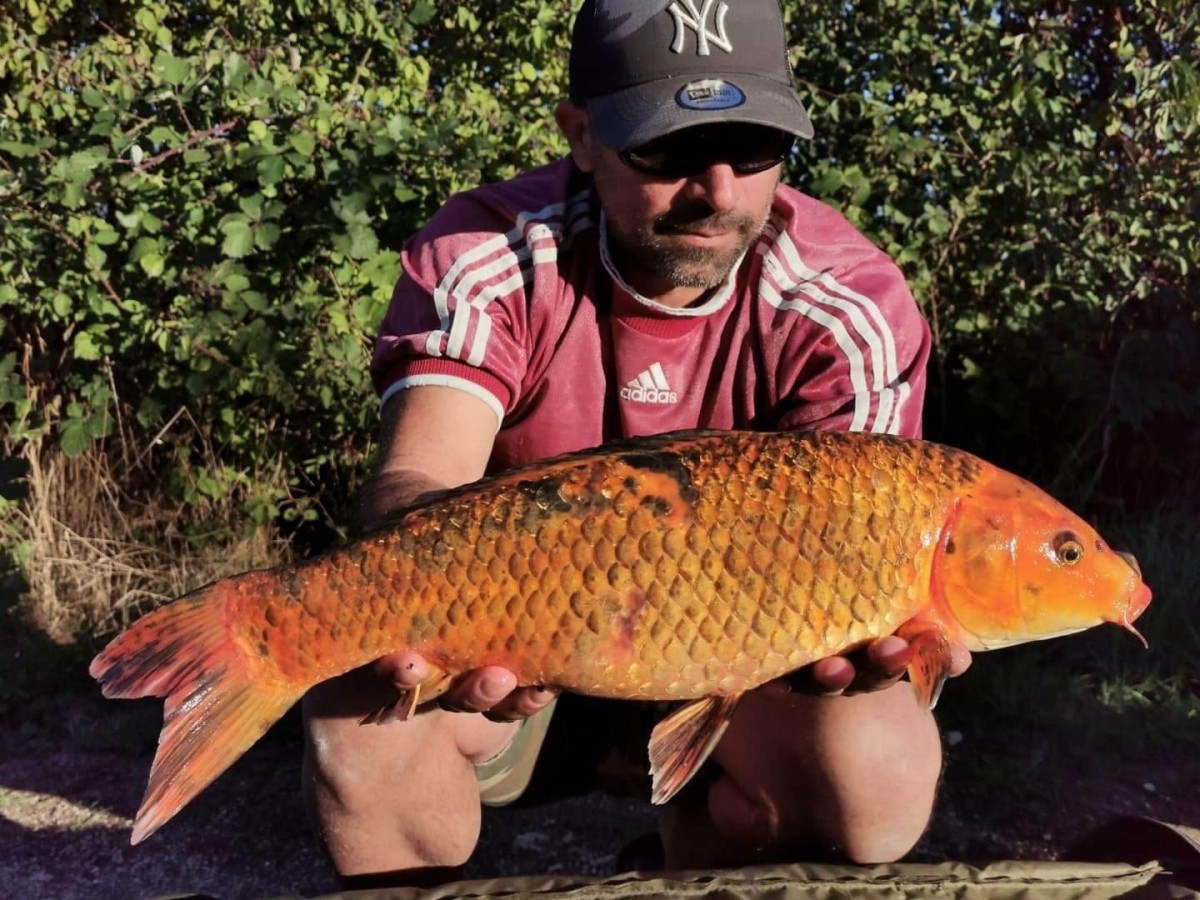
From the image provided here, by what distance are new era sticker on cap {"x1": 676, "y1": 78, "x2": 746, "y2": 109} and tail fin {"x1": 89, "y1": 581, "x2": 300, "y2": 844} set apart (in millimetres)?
917

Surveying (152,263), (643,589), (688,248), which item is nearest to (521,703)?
(643,589)

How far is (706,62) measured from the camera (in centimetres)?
166

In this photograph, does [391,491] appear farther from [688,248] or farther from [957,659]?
[957,659]

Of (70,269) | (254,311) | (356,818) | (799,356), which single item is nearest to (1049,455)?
(799,356)

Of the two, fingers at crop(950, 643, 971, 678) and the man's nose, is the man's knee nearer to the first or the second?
fingers at crop(950, 643, 971, 678)

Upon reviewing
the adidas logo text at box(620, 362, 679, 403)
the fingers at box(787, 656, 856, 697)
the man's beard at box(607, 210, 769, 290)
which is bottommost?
the fingers at box(787, 656, 856, 697)

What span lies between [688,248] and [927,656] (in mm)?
717

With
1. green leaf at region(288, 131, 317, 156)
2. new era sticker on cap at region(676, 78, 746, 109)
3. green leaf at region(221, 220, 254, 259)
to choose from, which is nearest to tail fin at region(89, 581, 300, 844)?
new era sticker on cap at region(676, 78, 746, 109)

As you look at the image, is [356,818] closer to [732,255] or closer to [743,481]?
[743,481]

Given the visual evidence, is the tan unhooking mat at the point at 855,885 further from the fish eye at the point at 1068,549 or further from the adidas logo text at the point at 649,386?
the adidas logo text at the point at 649,386

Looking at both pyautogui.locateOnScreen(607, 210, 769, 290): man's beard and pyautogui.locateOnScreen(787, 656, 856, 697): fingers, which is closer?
pyautogui.locateOnScreen(787, 656, 856, 697): fingers

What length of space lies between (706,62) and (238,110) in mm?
1570

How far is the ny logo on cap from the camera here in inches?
65.3

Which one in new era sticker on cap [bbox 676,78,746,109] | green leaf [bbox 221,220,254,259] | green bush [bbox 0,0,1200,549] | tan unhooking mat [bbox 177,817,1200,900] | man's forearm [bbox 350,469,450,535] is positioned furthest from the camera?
green bush [bbox 0,0,1200,549]
